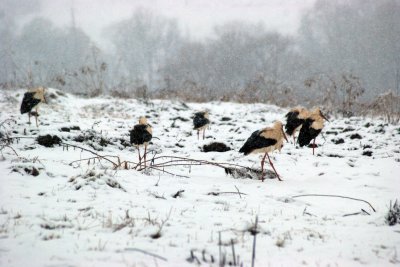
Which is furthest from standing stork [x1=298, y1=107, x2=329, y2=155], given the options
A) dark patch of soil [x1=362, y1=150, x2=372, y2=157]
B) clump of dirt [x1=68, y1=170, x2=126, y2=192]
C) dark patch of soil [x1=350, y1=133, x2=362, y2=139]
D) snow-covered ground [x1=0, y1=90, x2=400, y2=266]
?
clump of dirt [x1=68, y1=170, x2=126, y2=192]

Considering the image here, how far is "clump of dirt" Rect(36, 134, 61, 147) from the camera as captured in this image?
702 cm

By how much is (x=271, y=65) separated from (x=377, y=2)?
14028 mm

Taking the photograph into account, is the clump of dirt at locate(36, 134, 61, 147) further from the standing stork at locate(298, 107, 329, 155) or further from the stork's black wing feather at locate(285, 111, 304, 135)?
the stork's black wing feather at locate(285, 111, 304, 135)

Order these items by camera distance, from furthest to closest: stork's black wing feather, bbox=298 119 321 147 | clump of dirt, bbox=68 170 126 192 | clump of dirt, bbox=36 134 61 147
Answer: stork's black wing feather, bbox=298 119 321 147 → clump of dirt, bbox=36 134 61 147 → clump of dirt, bbox=68 170 126 192

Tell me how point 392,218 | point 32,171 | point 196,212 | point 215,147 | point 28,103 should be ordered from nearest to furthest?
point 392,218, point 196,212, point 32,171, point 215,147, point 28,103

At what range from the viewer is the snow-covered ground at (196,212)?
2.22 metres

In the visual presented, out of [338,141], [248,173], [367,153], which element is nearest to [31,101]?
[248,173]

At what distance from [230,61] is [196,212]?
106 feet

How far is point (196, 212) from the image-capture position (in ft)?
11.0

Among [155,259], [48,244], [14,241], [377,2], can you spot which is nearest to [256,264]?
[155,259]

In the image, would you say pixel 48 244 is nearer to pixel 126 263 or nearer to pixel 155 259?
pixel 126 263

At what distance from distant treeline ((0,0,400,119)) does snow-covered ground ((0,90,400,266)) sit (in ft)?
26.2

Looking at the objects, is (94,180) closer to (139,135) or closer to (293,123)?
(139,135)

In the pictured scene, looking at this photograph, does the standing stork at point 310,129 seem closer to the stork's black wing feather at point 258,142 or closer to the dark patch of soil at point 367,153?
the dark patch of soil at point 367,153
